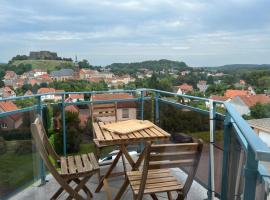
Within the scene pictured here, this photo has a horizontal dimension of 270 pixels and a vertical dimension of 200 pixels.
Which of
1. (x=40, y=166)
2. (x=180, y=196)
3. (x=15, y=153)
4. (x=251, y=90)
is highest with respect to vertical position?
(x=251, y=90)

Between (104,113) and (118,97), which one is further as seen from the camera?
(118,97)

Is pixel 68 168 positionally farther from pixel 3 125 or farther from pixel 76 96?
pixel 76 96

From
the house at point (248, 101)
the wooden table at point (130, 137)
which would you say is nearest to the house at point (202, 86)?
the wooden table at point (130, 137)

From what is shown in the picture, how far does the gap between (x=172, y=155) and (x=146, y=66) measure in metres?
3.81

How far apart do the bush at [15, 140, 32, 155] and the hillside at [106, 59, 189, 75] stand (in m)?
2.92

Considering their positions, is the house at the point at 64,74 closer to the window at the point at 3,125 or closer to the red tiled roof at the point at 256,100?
the window at the point at 3,125

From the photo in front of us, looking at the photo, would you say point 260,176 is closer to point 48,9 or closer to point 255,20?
point 255,20

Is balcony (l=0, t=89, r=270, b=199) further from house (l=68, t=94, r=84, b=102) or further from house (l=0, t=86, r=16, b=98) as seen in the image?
house (l=0, t=86, r=16, b=98)

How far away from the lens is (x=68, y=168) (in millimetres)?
3098

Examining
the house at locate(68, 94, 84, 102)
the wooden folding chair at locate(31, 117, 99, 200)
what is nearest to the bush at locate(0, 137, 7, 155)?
the wooden folding chair at locate(31, 117, 99, 200)

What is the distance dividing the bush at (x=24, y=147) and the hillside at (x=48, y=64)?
1814 millimetres

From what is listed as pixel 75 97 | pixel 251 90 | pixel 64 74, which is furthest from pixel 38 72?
pixel 251 90

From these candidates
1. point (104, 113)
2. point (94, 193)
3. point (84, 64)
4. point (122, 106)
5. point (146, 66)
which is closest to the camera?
point (94, 193)

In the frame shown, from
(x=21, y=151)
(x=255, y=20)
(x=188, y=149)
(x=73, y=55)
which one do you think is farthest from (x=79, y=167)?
(x=73, y=55)
